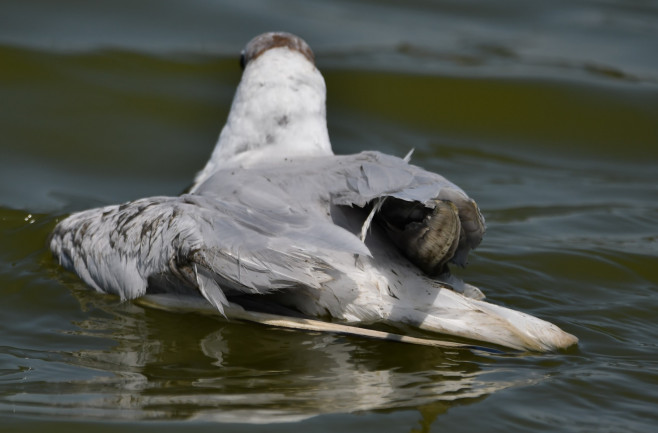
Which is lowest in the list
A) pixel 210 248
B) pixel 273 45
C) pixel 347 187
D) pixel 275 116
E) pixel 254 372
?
pixel 254 372

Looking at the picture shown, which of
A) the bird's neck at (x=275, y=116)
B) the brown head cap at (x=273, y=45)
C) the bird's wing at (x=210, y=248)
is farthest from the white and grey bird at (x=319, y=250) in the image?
the brown head cap at (x=273, y=45)

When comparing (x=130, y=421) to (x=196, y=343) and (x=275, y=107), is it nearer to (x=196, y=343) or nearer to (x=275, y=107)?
(x=196, y=343)

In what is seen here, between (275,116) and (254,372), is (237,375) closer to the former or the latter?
(254,372)

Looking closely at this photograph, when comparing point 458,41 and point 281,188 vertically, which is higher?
point 458,41

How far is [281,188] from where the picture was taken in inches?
167

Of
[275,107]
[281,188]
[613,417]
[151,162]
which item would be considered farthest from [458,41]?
[613,417]

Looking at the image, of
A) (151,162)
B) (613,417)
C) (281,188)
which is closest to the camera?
(613,417)

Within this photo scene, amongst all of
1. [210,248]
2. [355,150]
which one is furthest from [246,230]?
[355,150]

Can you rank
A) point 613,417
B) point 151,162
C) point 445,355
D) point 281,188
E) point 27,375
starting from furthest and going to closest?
point 151,162 → point 281,188 → point 445,355 → point 27,375 → point 613,417

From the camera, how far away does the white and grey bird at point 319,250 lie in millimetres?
3770

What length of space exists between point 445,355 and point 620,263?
184 cm

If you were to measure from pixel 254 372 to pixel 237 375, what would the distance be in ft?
0.25

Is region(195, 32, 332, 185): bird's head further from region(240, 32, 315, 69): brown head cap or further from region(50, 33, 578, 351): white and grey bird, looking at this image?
region(50, 33, 578, 351): white and grey bird

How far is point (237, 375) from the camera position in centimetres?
369
